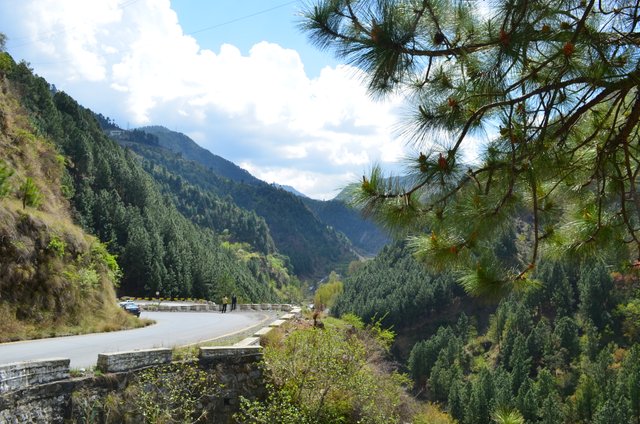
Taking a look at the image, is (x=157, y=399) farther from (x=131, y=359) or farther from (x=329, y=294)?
(x=329, y=294)

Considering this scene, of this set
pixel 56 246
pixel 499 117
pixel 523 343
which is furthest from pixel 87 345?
pixel 523 343

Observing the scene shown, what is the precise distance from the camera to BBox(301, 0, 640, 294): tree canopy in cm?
356

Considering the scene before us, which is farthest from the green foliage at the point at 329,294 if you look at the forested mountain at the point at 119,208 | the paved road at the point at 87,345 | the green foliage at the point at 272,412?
the green foliage at the point at 272,412

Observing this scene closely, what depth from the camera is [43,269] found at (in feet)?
40.0

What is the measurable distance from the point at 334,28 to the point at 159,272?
45.5m

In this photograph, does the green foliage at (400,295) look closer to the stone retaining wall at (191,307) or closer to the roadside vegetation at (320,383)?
the stone retaining wall at (191,307)

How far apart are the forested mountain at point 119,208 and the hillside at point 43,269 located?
2836 centimetres

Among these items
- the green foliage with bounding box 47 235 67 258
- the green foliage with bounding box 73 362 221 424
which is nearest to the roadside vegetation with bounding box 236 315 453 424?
the green foliage with bounding box 73 362 221 424

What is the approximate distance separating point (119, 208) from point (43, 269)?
40131mm

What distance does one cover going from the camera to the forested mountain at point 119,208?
4600 centimetres

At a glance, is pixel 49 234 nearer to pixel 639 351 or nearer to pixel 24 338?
pixel 24 338

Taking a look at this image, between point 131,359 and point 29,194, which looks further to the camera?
point 29,194

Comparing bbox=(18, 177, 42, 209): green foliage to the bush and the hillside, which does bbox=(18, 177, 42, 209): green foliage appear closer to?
the hillside

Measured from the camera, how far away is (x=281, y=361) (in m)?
9.22
